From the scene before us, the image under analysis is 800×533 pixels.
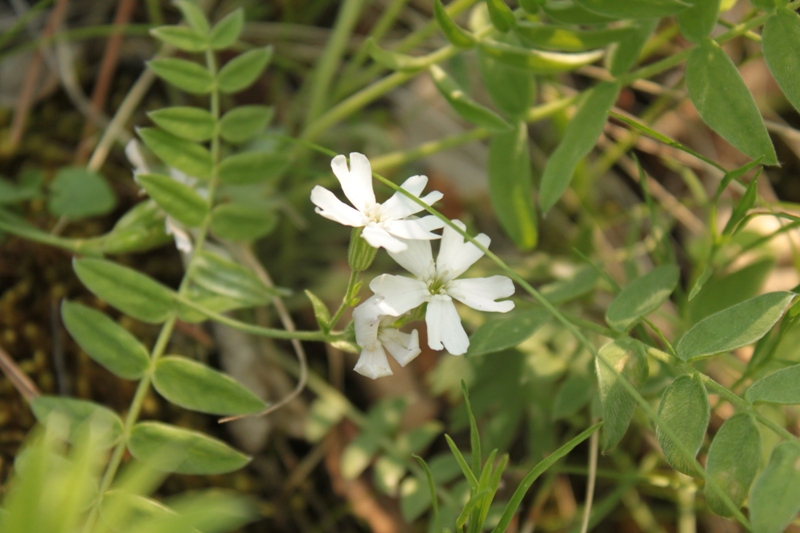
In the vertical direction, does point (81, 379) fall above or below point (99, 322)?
below

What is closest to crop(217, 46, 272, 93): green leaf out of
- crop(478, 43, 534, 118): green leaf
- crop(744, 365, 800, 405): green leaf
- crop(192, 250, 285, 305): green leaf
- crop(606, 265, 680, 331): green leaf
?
crop(192, 250, 285, 305): green leaf

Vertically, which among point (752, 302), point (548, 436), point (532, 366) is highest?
point (752, 302)

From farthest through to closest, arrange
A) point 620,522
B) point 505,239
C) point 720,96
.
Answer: point 505,239 → point 620,522 → point 720,96

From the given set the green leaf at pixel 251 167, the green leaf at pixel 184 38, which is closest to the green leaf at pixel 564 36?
the green leaf at pixel 251 167

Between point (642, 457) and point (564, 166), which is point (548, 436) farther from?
point (564, 166)

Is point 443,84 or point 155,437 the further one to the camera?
point 443,84

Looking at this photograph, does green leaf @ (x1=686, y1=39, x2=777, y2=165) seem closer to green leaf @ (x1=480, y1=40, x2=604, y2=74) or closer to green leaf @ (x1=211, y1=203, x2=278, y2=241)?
green leaf @ (x1=480, y1=40, x2=604, y2=74)

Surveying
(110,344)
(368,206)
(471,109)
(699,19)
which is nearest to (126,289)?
(110,344)

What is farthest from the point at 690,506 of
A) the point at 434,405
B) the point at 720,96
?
the point at 720,96
